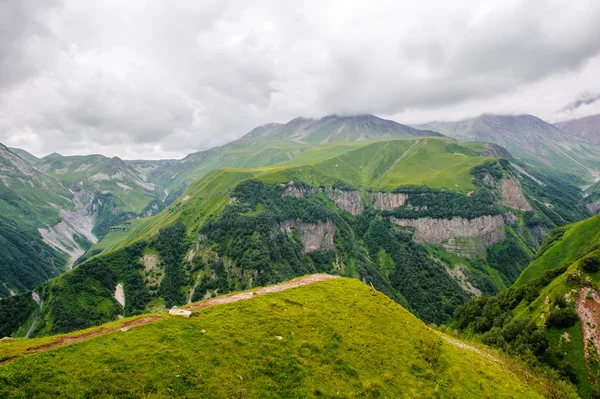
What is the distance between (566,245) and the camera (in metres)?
155

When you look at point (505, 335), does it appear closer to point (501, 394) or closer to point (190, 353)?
point (501, 394)

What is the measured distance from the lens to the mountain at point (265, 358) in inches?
1078

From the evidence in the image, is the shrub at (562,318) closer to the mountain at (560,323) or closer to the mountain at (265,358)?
the mountain at (560,323)

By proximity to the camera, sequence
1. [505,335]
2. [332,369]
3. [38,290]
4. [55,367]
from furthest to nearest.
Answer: [38,290] → [505,335] → [332,369] → [55,367]

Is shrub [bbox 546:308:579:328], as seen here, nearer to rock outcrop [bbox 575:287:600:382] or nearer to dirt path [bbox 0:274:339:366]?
rock outcrop [bbox 575:287:600:382]

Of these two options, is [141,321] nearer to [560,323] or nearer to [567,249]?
[560,323]

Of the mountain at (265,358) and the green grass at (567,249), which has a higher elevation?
the mountain at (265,358)

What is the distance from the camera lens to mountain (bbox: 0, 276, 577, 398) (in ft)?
89.8

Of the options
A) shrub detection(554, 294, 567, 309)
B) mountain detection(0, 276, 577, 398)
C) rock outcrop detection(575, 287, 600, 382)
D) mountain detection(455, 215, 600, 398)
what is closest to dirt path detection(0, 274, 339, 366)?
mountain detection(0, 276, 577, 398)

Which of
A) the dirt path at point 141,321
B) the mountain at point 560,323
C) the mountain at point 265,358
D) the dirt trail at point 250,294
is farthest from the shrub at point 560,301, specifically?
the dirt path at point 141,321

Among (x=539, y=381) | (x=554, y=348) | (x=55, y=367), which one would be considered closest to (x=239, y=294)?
(x=55, y=367)

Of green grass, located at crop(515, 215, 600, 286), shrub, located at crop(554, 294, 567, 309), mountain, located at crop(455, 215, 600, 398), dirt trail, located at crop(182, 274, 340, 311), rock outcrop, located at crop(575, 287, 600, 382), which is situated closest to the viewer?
dirt trail, located at crop(182, 274, 340, 311)

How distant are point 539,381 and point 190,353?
192 ft

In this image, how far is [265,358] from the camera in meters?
34.7
